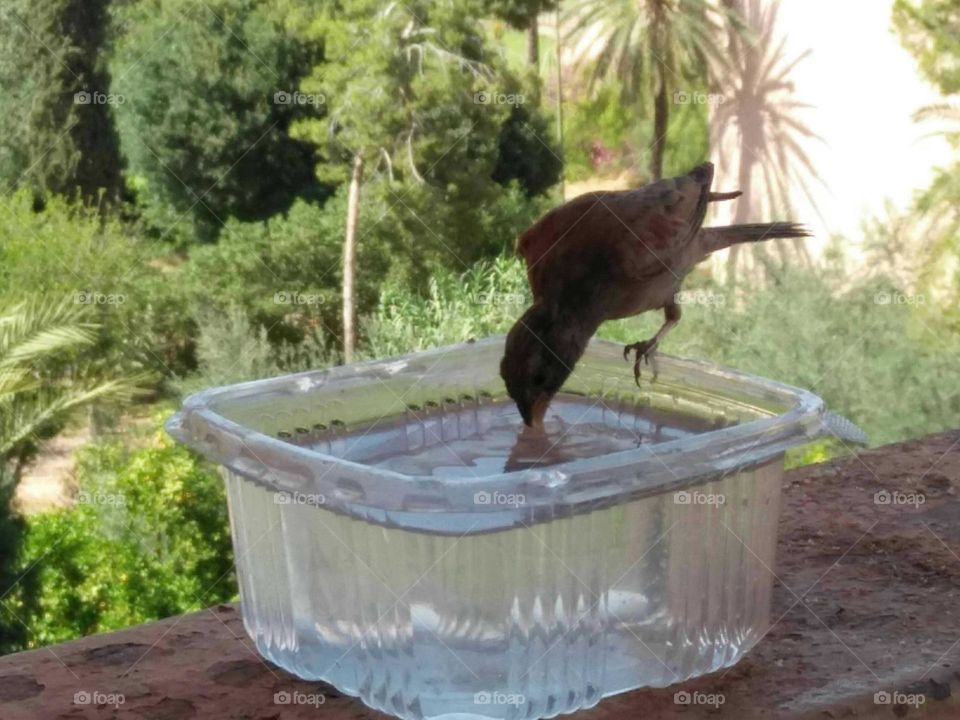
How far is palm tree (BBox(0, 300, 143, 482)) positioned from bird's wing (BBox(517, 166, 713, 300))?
569cm

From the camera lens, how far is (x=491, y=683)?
2.46 feet

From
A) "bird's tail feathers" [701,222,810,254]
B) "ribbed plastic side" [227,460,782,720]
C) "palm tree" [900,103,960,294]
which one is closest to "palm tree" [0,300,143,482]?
"palm tree" [900,103,960,294]

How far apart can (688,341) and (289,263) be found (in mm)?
3019

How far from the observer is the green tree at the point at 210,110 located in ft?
30.2

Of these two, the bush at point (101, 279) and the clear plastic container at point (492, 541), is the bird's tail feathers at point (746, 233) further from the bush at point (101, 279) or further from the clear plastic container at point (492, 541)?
the bush at point (101, 279)

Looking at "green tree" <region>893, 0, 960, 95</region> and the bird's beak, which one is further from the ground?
"green tree" <region>893, 0, 960, 95</region>

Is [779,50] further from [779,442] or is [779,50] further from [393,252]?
[779,442]

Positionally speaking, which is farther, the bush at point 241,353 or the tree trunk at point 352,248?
the tree trunk at point 352,248

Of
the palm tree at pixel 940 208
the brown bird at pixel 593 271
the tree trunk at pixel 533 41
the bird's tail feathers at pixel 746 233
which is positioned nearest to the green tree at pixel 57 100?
the tree trunk at pixel 533 41

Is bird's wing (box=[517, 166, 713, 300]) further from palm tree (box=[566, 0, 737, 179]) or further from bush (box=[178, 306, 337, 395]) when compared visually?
palm tree (box=[566, 0, 737, 179])

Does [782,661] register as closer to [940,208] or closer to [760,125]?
[940,208]

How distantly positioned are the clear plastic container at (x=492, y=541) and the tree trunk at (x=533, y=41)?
8221 millimetres

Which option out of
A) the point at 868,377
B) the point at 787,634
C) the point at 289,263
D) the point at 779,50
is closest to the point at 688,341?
the point at 868,377

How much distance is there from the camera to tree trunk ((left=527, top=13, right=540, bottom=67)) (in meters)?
8.95
